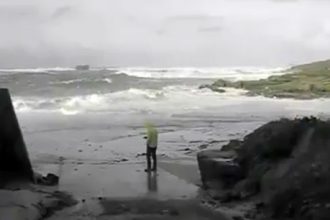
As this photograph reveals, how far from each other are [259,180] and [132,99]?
40.8m

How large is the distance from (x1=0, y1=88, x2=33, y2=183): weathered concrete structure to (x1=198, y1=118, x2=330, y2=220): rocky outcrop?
4.42 m

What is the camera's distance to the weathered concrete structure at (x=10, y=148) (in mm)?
15555

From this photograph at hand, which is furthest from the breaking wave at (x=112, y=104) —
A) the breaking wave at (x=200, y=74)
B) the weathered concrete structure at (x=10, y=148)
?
the breaking wave at (x=200, y=74)

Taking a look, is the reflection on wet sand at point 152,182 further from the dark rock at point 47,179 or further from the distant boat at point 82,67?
the distant boat at point 82,67

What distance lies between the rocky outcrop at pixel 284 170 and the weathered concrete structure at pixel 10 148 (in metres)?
4.42

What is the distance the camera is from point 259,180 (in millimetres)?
13875

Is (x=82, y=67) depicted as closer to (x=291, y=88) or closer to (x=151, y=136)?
(x=291, y=88)

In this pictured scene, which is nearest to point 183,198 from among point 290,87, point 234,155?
point 234,155

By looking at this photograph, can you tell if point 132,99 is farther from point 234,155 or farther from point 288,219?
point 288,219

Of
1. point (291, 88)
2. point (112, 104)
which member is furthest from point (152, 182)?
point (291, 88)

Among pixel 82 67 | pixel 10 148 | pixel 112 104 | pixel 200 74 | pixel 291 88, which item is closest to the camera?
pixel 10 148

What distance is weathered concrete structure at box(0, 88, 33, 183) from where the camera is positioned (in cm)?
1555

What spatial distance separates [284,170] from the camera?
12.7 metres

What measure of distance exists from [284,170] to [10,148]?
6.89 metres
